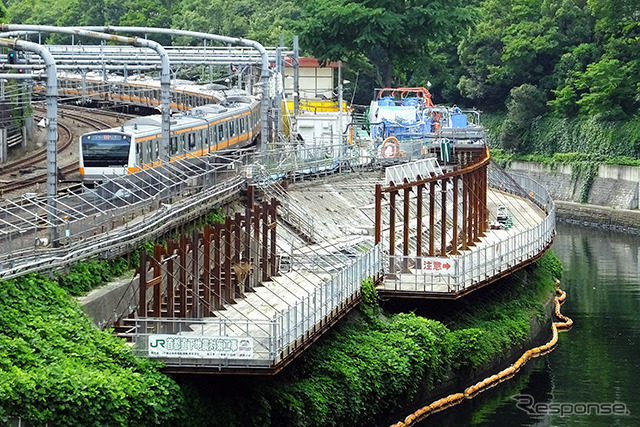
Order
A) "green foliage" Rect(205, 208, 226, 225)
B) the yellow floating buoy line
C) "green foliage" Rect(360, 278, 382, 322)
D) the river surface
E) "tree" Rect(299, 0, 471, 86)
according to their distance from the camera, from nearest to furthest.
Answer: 1. the yellow floating buoy line
2. the river surface
3. "green foliage" Rect(360, 278, 382, 322)
4. "green foliage" Rect(205, 208, 226, 225)
5. "tree" Rect(299, 0, 471, 86)

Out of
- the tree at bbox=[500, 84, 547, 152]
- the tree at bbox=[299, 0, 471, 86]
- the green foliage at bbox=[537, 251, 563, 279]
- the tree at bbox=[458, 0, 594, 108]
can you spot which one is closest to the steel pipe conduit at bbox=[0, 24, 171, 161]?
the green foliage at bbox=[537, 251, 563, 279]

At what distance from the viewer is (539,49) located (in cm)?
11312

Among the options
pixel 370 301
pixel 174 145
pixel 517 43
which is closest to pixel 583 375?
pixel 370 301

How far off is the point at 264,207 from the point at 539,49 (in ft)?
231

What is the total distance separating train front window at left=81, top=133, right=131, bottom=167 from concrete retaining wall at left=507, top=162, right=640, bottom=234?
48.7 meters

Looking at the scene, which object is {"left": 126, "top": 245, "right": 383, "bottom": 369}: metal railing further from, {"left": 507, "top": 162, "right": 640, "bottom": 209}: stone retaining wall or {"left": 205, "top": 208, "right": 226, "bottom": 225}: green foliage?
{"left": 507, "top": 162, "right": 640, "bottom": 209}: stone retaining wall

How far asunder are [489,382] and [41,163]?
24.0 metres

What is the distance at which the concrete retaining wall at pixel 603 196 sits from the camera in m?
96.2

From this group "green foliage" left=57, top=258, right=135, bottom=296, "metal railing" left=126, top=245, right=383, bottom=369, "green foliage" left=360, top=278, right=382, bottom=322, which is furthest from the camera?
"green foliage" left=360, top=278, right=382, bottom=322

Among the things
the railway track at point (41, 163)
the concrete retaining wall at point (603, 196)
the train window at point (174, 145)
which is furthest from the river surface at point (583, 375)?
the concrete retaining wall at point (603, 196)

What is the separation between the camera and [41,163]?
61938 millimetres

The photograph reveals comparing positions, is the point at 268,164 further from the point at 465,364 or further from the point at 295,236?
the point at 465,364

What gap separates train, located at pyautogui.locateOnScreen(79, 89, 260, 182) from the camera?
53.4 metres

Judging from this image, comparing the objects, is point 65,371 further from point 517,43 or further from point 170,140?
point 517,43
